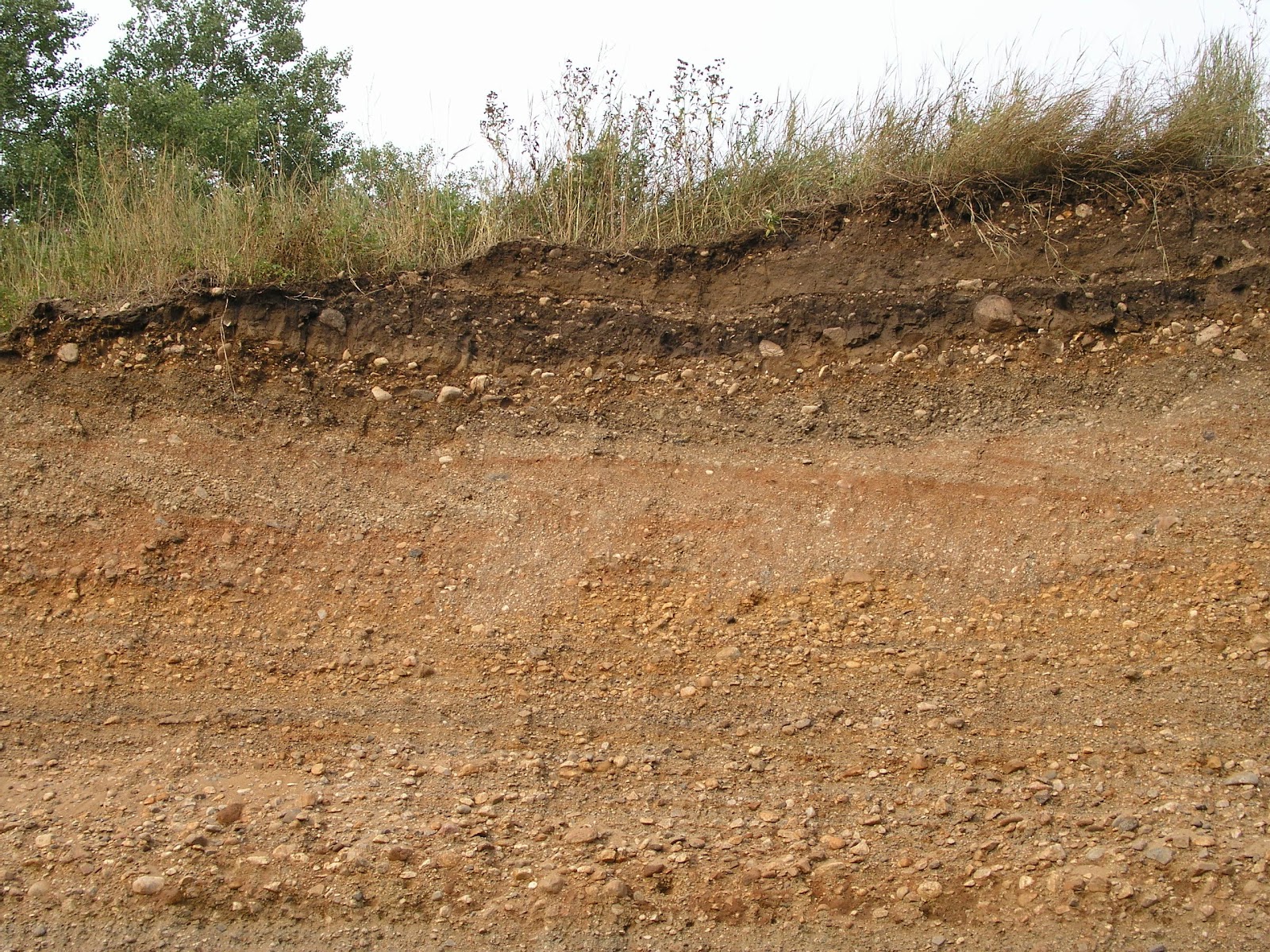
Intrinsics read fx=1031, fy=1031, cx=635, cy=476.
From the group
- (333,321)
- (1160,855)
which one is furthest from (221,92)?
(1160,855)

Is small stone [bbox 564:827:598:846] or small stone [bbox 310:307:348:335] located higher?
small stone [bbox 310:307:348:335]

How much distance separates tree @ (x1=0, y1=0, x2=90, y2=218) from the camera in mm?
6641

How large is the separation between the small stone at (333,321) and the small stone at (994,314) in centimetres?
326

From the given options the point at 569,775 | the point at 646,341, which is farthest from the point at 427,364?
the point at 569,775

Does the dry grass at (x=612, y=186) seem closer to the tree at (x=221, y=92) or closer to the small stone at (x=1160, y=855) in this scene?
the tree at (x=221, y=92)

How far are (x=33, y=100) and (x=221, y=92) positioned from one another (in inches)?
48.3

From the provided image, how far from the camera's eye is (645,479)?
16.3ft

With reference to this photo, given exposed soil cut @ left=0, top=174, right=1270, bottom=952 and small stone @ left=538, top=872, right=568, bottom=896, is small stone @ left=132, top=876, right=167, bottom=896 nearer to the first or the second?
exposed soil cut @ left=0, top=174, right=1270, bottom=952

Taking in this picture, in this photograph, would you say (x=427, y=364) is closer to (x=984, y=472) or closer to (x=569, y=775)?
(x=569, y=775)

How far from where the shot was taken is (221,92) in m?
7.57

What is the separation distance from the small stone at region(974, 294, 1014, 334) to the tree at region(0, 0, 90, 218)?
5676mm

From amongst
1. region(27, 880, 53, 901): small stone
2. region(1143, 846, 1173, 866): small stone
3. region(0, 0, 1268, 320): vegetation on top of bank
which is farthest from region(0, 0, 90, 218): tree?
region(1143, 846, 1173, 866): small stone

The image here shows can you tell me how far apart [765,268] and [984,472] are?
1655 millimetres

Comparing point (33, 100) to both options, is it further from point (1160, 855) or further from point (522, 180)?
point (1160, 855)
